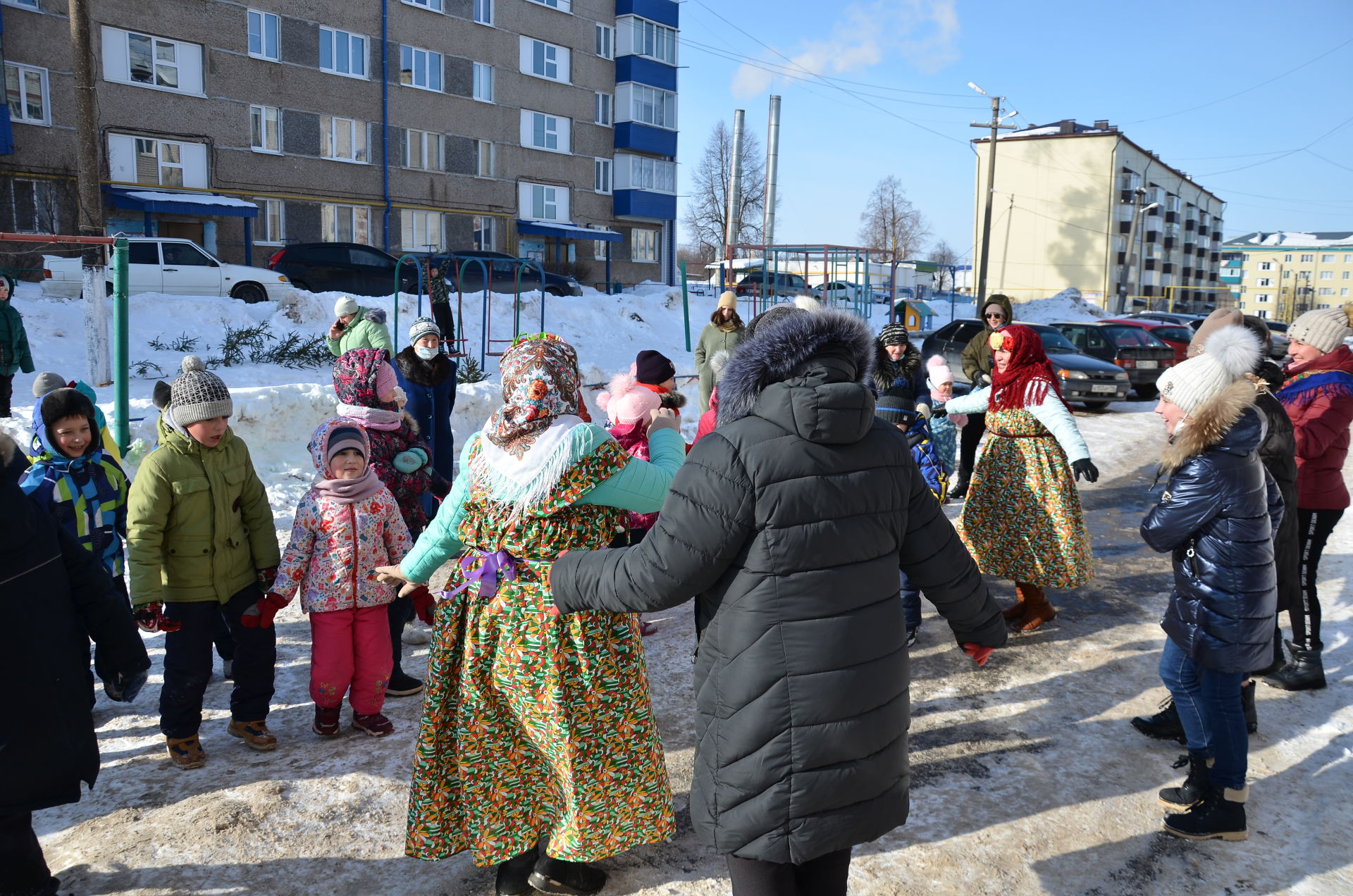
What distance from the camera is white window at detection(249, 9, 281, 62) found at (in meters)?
26.9

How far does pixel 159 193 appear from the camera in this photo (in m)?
24.5

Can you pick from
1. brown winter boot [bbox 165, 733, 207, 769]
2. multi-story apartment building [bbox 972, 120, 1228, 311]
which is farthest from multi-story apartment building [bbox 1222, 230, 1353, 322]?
brown winter boot [bbox 165, 733, 207, 769]

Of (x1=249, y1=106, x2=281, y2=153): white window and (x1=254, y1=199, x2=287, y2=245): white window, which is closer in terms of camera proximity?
(x1=249, y1=106, x2=281, y2=153): white window

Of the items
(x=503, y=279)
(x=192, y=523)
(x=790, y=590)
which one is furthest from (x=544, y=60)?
(x=790, y=590)

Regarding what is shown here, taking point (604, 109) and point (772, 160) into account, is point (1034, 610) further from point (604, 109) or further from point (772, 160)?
point (772, 160)

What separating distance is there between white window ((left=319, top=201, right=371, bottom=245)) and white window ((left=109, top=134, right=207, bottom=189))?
3.58 metres

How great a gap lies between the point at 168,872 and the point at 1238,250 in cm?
13706

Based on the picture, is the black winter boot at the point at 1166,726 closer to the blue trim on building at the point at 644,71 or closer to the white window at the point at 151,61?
the white window at the point at 151,61

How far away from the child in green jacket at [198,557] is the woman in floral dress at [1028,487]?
3794 mm

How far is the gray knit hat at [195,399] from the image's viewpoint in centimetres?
360

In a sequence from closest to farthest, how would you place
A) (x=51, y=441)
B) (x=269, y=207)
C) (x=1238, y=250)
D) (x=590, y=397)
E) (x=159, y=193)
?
(x=51, y=441) < (x=590, y=397) < (x=159, y=193) < (x=269, y=207) < (x=1238, y=250)

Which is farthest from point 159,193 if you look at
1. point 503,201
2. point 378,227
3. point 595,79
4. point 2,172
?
point 595,79

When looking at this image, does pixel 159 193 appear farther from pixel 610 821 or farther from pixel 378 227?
pixel 610 821

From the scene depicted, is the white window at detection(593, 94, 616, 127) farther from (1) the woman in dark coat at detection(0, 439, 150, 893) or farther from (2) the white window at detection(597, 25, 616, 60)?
(1) the woman in dark coat at detection(0, 439, 150, 893)
